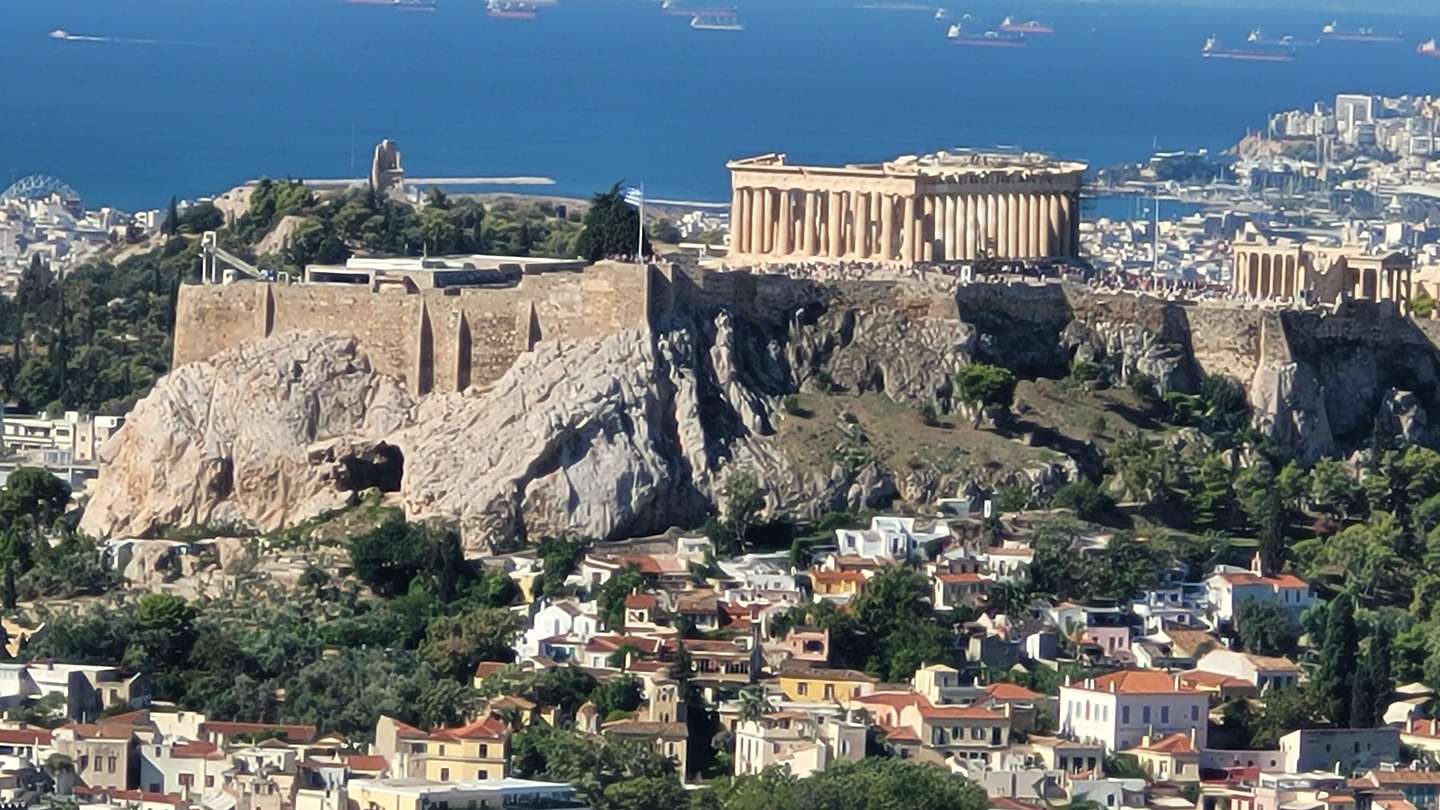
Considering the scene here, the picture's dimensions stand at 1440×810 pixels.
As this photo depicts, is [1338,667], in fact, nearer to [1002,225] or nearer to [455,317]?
[455,317]

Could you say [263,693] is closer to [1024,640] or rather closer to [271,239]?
[1024,640]

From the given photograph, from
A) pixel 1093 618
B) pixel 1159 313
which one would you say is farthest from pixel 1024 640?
pixel 1159 313

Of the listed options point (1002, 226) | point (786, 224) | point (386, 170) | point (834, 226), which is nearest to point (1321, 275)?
point (1002, 226)

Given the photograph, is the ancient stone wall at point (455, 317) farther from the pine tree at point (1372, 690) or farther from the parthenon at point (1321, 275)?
the parthenon at point (1321, 275)

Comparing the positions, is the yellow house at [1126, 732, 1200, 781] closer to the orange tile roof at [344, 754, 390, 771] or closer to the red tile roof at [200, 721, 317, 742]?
the orange tile roof at [344, 754, 390, 771]

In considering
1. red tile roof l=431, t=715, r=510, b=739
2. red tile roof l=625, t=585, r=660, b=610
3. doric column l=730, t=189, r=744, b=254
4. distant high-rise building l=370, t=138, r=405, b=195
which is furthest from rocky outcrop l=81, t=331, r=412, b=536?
distant high-rise building l=370, t=138, r=405, b=195
